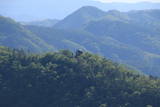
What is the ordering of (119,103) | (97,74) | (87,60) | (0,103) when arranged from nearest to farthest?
(119,103) → (0,103) → (97,74) → (87,60)

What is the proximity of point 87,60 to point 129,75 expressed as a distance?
13473mm

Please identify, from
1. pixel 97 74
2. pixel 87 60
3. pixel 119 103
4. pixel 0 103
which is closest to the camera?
pixel 119 103

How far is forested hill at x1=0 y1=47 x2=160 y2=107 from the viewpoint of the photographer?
99.5m

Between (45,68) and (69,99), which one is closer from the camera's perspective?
(69,99)

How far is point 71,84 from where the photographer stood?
10719 centimetres

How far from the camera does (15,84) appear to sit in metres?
109

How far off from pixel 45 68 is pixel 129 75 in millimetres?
23043

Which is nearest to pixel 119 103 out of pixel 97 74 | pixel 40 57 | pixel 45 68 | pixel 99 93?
pixel 99 93

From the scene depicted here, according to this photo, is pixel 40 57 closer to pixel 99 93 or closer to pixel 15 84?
pixel 15 84

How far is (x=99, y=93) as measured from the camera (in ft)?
338

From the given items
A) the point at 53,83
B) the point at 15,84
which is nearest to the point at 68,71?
the point at 53,83

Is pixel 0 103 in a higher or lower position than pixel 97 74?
lower

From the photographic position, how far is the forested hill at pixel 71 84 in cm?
9950

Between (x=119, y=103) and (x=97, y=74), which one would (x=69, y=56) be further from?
(x=119, y=103)
